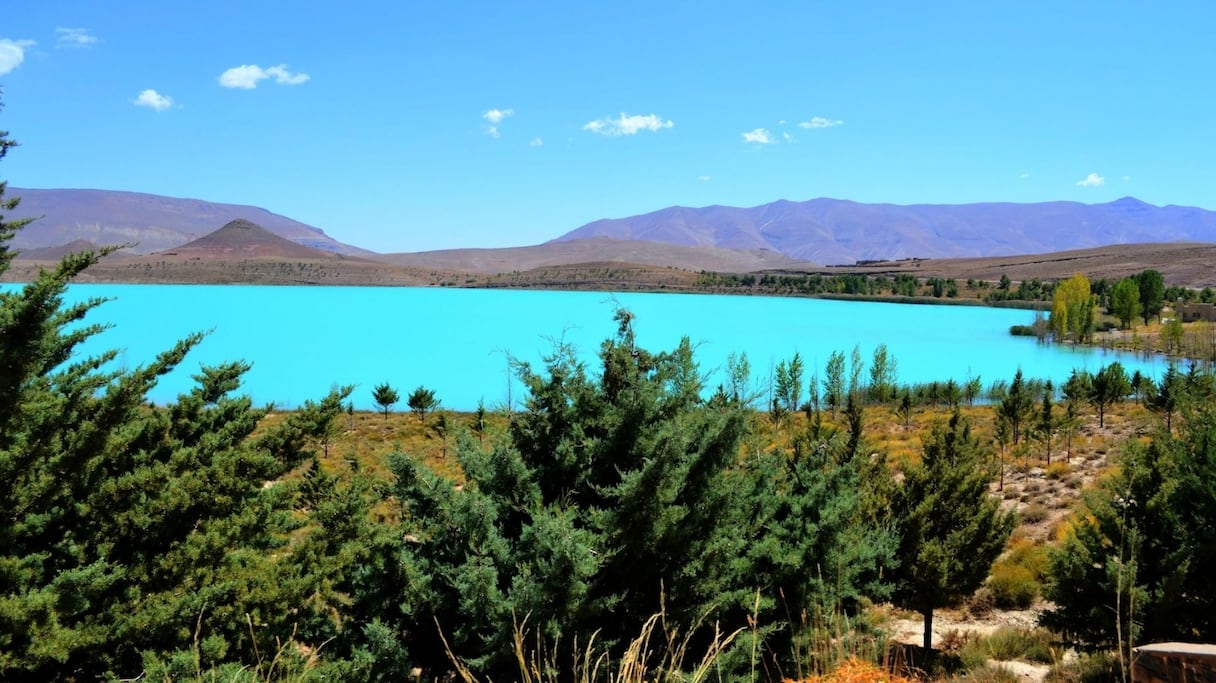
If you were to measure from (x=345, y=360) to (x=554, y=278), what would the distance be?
4012 inches

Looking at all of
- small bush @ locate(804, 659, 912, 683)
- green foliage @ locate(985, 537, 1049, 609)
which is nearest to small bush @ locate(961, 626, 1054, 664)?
green foliage @ locate(985, 537, 1049, 609)

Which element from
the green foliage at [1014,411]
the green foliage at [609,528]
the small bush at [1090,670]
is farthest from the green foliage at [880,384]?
the green foliage at [609,528]

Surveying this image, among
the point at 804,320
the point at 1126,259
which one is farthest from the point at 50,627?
the point at 1126,259

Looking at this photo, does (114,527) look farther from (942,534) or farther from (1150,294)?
(1150,294)

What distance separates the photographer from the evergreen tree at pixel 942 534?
7367mm

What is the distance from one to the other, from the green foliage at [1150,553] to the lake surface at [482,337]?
17456 millimetres

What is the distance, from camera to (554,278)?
15362 cm

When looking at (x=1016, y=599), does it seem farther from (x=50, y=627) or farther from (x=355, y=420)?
(x=355, y=420)

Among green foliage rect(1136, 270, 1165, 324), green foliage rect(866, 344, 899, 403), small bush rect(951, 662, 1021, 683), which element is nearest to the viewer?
small bush rect(951, 662, 1021, 683)

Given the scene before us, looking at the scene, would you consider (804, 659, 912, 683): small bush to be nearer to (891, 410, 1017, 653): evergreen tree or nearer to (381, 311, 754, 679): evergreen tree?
(381, 311, 754, 679): evergreen tree

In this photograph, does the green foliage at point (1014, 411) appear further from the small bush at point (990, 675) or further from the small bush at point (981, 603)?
the small bush at point (990, 675)

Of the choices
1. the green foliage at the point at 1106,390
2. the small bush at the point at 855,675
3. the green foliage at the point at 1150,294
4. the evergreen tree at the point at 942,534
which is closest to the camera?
the small bush at the point at 855,675

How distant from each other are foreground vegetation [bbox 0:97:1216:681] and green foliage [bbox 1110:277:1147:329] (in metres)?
65.3

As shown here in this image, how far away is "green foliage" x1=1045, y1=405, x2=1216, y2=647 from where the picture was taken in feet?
18.5
